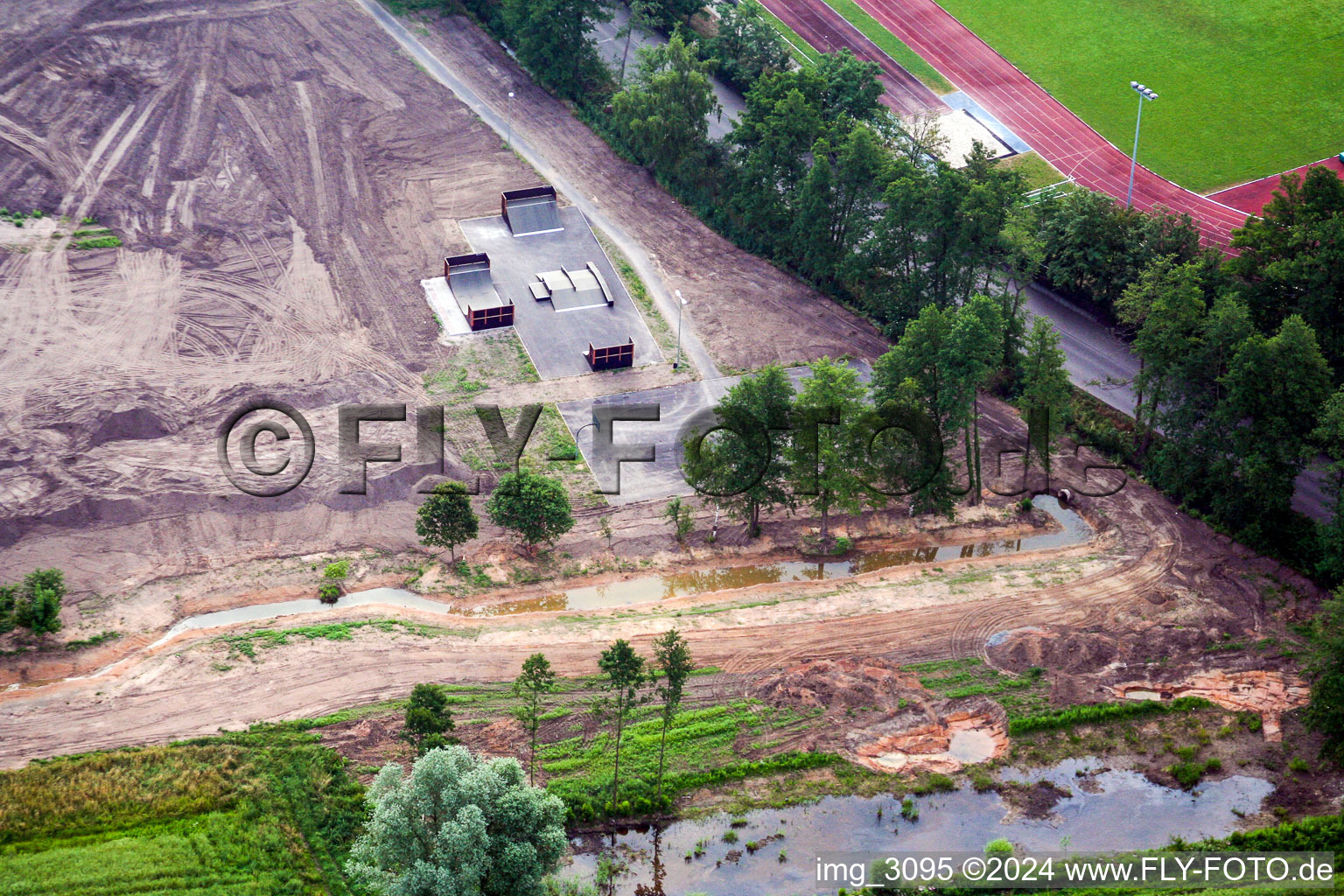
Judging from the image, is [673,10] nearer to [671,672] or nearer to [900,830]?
[671,672]

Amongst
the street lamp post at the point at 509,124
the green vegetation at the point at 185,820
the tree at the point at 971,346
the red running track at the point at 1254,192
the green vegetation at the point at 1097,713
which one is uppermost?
the street lamp post at the point at 509,124

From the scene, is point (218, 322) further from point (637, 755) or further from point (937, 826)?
point (937, 826)

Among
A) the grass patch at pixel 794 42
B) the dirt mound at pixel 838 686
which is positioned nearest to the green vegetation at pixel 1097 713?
the dirt mound at pixel 838 686

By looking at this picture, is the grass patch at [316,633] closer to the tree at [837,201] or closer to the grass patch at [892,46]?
the tree at [837,201]

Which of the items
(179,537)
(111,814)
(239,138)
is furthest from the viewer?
(239,138)

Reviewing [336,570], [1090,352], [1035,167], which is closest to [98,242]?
[336,570]

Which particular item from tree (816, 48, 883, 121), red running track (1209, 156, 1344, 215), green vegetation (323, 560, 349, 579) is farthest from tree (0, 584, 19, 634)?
red running track (1209, 156, 1344, 215)

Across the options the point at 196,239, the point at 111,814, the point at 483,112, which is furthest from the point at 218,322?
the point at 111,814
